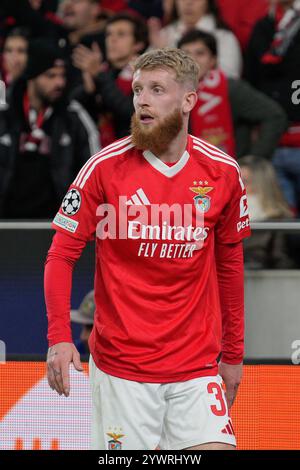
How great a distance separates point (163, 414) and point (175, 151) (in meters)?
1.14

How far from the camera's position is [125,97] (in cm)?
831

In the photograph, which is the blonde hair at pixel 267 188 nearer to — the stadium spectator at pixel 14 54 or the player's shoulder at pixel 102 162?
the stadium spectator at pixel 14 54

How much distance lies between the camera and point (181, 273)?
4566 millimetres

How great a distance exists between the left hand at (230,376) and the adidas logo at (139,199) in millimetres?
879

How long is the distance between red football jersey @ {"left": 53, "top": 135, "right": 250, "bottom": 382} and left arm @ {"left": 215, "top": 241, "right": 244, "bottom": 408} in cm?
19

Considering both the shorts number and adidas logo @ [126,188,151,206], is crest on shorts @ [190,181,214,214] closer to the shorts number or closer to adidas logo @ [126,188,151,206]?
adidas logo @ [126,188,151,206]

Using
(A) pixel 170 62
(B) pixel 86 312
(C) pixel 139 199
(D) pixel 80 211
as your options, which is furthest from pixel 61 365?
(B) pixel 86 312

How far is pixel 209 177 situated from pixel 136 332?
75 centimetres

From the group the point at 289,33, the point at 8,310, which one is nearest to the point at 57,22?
the point at 289,33

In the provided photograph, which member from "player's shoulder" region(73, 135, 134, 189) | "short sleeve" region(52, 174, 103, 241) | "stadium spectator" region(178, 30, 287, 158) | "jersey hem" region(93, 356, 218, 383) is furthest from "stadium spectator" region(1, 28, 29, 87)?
"jersey hem" region(93, 356, 218, 383)

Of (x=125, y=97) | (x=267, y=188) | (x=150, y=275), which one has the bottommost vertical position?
(x=150, y=275)

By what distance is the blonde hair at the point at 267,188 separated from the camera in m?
7.03

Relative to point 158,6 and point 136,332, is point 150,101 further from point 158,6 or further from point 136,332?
point 158,6

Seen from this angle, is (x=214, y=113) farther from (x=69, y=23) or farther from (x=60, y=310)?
(x=60, y=310)
